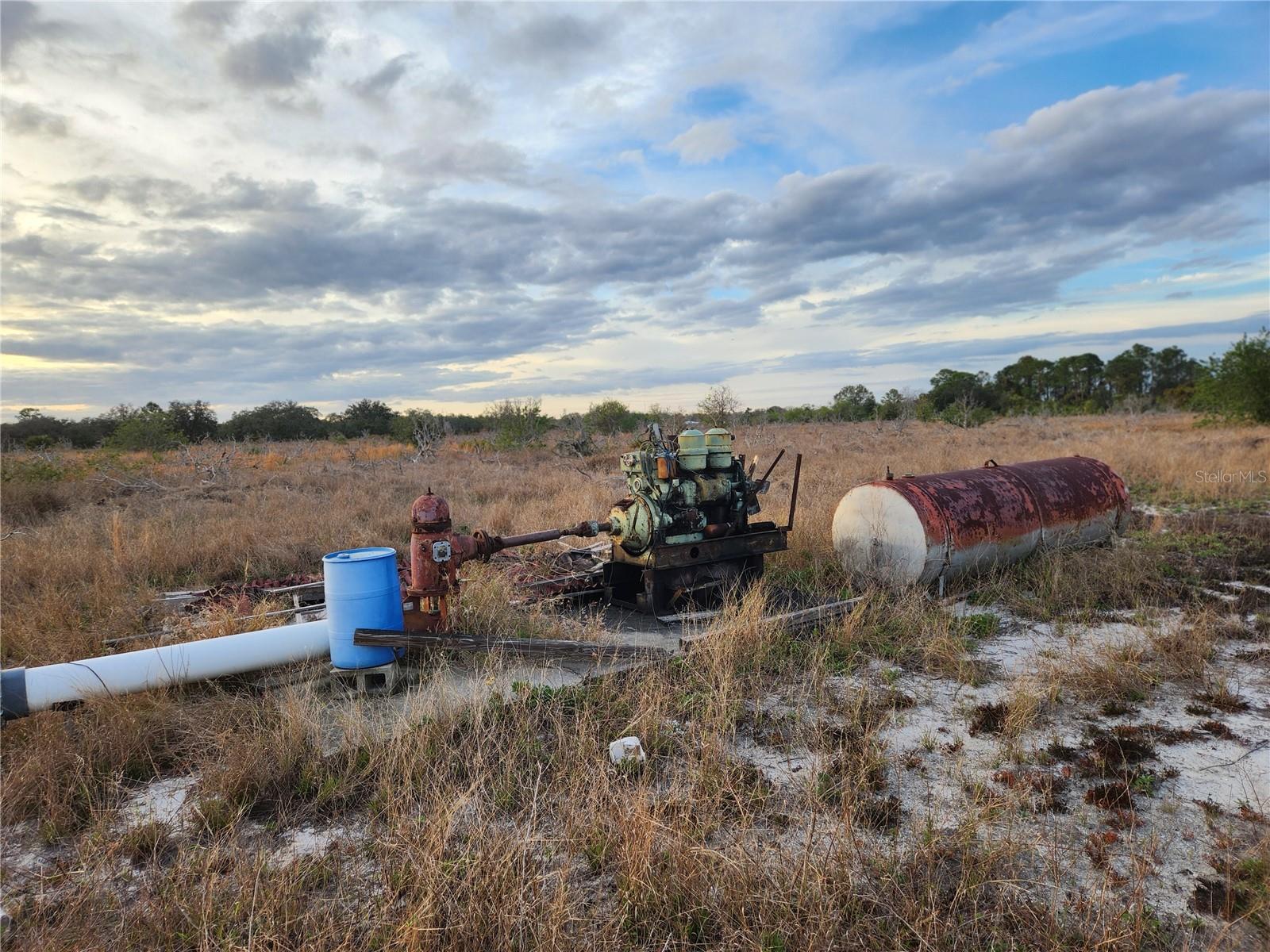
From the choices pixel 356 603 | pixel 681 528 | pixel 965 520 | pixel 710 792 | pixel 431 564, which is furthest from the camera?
pixel 965 520

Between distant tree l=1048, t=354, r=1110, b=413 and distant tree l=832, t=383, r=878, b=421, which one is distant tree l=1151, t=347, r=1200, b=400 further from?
distant tree l=832, t=383, r=878, b=421

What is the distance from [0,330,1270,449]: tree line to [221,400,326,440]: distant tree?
7cm

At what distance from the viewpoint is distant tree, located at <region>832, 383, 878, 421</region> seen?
44.1 m

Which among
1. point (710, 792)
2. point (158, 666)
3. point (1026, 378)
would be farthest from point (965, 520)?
point (1026, 378)

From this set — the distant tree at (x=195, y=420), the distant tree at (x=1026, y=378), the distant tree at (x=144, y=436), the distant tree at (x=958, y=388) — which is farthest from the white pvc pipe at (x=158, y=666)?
the distant tree at (x=1026, y=378)

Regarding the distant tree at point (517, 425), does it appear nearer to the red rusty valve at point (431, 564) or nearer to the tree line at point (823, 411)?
the tree line at point (823, 411)

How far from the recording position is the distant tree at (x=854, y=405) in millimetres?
44062

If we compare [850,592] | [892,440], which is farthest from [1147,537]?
[892,440]

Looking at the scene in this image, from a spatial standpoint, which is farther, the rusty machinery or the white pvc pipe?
the rusty machinery

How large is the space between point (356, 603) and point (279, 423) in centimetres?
4210

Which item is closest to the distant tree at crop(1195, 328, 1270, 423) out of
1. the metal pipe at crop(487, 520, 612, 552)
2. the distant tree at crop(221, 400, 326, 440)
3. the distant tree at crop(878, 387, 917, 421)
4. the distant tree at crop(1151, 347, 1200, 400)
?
the distant tree at crop(878, 387, 917, 421)

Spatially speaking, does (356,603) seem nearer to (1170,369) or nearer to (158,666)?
(158,666)

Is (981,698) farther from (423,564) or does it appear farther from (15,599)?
(15,599)

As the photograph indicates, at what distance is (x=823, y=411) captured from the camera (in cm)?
4619
